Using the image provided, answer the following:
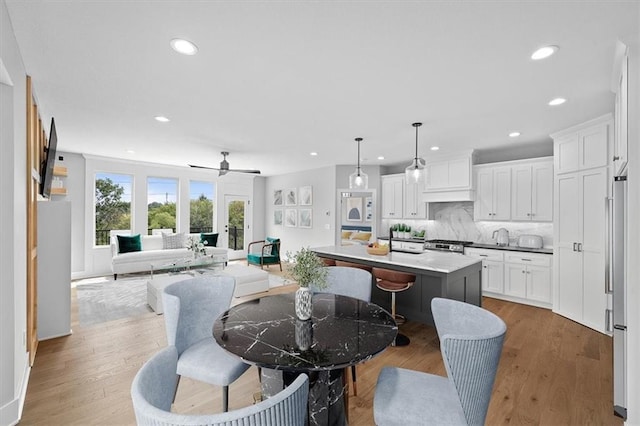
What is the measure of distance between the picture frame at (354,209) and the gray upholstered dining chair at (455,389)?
241 inches

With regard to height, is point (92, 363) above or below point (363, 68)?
below

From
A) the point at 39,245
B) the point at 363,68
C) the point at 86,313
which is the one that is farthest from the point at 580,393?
the point at 86,313

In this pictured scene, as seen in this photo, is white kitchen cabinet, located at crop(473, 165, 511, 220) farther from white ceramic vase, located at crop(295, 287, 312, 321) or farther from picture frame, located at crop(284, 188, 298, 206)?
white ceramic vase, located at crop(295, 287, 312, 321)

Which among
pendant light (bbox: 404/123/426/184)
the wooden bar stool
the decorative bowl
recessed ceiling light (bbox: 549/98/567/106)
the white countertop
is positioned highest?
recessed ceiling light (bbox: 549/98/567/106)

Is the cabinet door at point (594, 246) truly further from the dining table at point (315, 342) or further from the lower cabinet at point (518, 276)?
the dining table at point (315, 342)

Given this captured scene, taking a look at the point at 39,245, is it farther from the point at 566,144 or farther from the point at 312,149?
the point at 566,144

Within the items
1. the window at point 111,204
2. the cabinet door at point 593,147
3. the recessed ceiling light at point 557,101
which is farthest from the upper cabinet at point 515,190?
the window at point 111,204

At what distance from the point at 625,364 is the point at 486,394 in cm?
152

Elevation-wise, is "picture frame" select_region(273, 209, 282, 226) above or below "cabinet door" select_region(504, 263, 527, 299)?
above

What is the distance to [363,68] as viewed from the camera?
2465mm

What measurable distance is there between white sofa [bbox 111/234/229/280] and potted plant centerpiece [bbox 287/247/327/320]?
4945 millimetres

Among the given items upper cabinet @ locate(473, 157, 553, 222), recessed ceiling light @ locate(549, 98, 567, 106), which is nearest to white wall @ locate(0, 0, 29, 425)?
recessed ceiling light @ locate(549, 98, 567, 106)

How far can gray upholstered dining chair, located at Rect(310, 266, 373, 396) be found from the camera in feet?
8.65

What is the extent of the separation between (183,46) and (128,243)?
5.74 m
